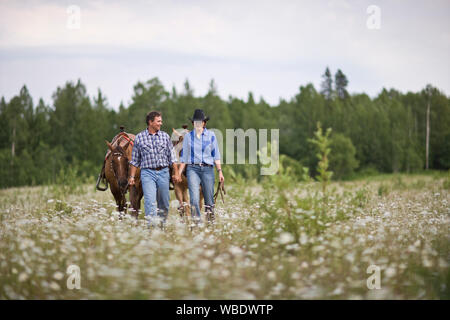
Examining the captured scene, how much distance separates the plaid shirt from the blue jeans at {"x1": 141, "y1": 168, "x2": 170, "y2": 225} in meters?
0.15

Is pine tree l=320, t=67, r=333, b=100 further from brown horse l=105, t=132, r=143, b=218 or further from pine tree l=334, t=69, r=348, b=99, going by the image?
brown horse l=105, t=132, r=143, b=218

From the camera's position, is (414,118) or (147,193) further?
(414,118)

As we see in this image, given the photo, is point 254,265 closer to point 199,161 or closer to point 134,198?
point 199,161

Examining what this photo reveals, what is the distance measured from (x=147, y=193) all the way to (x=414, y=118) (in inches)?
2001

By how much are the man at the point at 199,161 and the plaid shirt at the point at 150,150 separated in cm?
40

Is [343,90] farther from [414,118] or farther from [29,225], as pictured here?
[29,225]

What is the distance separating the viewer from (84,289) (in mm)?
3969

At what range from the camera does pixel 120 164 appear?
711 cm

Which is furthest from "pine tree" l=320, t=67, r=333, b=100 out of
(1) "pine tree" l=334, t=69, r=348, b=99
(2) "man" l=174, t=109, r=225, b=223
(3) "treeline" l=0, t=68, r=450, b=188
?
(2) "man" l=174, t=109, r=225, b=223

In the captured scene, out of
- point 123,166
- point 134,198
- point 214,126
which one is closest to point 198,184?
point 134,198

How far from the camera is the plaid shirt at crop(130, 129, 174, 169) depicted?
21.0ft

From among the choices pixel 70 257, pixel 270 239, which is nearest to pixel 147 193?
pixel 70 257

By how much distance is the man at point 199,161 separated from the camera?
6.67m

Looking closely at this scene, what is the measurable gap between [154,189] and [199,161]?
3.23 ft
